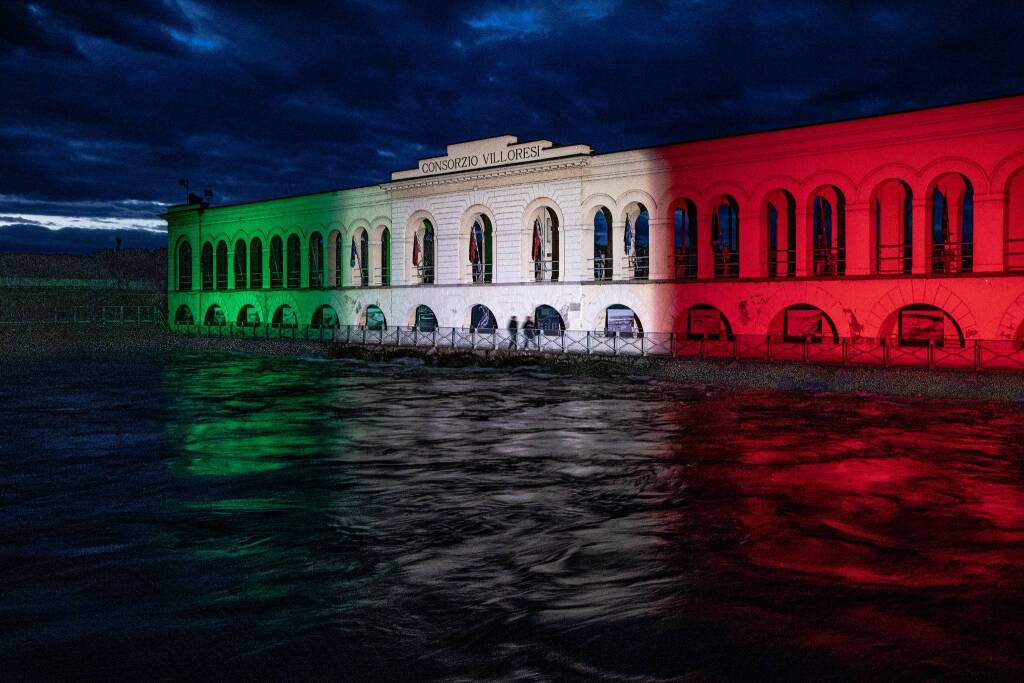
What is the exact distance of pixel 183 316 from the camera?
56625mm

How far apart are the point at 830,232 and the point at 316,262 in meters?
28.6

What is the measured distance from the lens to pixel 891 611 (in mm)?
6645

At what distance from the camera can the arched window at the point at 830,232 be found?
97.7ft

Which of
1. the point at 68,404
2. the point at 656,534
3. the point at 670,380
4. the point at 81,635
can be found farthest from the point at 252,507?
the point at 670,380

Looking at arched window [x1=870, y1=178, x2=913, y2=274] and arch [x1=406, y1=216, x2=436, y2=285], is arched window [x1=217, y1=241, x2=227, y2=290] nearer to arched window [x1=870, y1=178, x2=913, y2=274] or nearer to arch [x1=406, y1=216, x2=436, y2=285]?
arch [x1=406, y1=216, x2=436, y2=285]

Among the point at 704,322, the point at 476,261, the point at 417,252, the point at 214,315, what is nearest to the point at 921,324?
the point at 704,322

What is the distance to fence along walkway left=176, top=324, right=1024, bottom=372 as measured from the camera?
22141 mm

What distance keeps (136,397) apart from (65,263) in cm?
9004

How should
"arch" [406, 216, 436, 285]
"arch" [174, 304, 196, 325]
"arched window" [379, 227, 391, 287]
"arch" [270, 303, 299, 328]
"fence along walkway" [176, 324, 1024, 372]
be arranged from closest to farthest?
1. "fence along walkway" [176, 324, 1024, 372]
2. "arch" [406, 216, 436, 285]
3. "arched window" [379, 227, 391, 287]
4. "arch" [270, 303, 299, 328]
5. "arch" [174, 304, 196, 325]

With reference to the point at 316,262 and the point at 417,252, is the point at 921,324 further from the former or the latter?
the point at 316,262

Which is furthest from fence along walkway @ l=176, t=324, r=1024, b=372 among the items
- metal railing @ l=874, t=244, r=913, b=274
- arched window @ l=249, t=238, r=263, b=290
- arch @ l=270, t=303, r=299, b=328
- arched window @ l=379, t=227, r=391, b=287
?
arched window @ l=249, t=238, r=263, b=290

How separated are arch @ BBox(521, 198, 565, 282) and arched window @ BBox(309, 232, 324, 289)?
47.0 feet

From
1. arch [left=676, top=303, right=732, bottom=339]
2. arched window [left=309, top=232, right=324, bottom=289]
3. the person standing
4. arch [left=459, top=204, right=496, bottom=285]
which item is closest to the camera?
arch [left=676, top=303, right=732, bottom=339]

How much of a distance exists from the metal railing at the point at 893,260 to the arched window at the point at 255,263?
3593 centimetres
